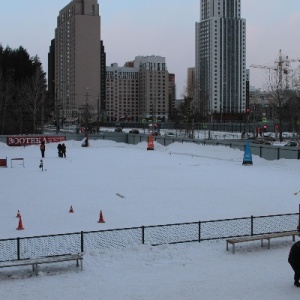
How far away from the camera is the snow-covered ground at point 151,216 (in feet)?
33.9

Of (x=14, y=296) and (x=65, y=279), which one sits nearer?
(x=14, y=296)

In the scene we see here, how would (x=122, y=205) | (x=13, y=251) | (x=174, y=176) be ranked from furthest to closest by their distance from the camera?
(x=174, y=176) → (x=122, y=205) → (x=13, y=251)

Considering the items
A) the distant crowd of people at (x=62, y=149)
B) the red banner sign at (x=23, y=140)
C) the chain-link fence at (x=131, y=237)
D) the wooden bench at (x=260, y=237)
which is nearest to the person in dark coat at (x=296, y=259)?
the wooden bench at (x=260, y=237)

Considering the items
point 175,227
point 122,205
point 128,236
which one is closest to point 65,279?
point 128,236

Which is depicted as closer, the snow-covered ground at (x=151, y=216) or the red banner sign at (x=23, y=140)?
the snow-covered ground at (x=151, y=216)

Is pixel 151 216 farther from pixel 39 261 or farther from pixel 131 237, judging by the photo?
pixel 39 261

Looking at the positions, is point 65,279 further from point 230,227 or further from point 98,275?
point 230,227

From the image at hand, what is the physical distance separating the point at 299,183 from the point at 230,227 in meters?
12.3

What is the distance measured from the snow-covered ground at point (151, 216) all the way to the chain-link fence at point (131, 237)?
56 centimetres

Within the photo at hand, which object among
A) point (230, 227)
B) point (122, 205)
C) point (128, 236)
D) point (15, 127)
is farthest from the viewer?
point (15, 127)

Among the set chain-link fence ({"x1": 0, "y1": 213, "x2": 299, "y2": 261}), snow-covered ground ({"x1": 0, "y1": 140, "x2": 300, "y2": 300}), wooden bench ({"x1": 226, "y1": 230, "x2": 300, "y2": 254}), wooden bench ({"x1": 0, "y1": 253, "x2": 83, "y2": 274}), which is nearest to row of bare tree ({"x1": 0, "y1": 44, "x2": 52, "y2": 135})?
snow-covered ground ({"x1": 0, "y1": 140, "x2": 300, "y2": 300})

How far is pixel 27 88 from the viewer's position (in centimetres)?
7762

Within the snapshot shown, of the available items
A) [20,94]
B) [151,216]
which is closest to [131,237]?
[151,216]

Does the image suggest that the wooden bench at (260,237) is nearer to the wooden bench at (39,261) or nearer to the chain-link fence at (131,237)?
the chain-link fence at (131,237)
